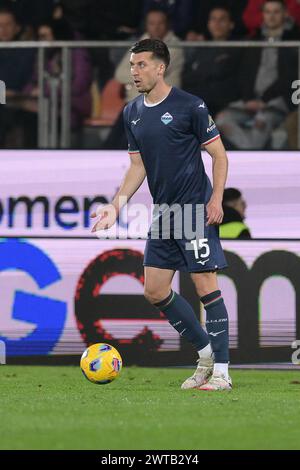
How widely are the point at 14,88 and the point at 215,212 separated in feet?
12.1

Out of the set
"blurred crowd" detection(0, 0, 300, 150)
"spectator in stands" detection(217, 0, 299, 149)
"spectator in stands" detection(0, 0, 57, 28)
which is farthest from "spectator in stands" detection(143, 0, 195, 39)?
"spectator in stands" detection(217, 0, 299, 149)

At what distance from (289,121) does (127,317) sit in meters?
2.24

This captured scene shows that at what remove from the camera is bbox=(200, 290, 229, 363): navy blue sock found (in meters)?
8.85

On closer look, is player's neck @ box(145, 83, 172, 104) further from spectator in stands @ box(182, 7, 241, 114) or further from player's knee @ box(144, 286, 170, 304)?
spectator in stands @ box(182, 7, 241, 114)

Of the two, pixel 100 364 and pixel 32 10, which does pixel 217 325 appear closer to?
pixel 100 364

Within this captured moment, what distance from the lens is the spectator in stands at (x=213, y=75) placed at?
37.2 ft

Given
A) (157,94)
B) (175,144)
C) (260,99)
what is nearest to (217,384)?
Answer: (175,144)

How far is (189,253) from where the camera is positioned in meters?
8.84

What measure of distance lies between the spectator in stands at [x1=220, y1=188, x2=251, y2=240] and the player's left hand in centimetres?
254

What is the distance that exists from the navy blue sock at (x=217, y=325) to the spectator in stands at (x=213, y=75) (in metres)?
2.88

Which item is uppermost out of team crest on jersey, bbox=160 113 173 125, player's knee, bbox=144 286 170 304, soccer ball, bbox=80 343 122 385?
team crest on jersey, bbox=160 113 173 125

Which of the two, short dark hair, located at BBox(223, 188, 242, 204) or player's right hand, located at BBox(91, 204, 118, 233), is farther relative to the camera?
short dark hair, located at BBox(223, 188, 242, 204)

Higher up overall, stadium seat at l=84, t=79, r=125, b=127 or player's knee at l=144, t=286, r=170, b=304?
stadium seat at l=84, t=79, r=125, b=127

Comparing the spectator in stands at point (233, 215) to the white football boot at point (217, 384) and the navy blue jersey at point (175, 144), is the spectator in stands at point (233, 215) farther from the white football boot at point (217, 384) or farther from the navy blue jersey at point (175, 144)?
the white football boot at point (217, 384)
